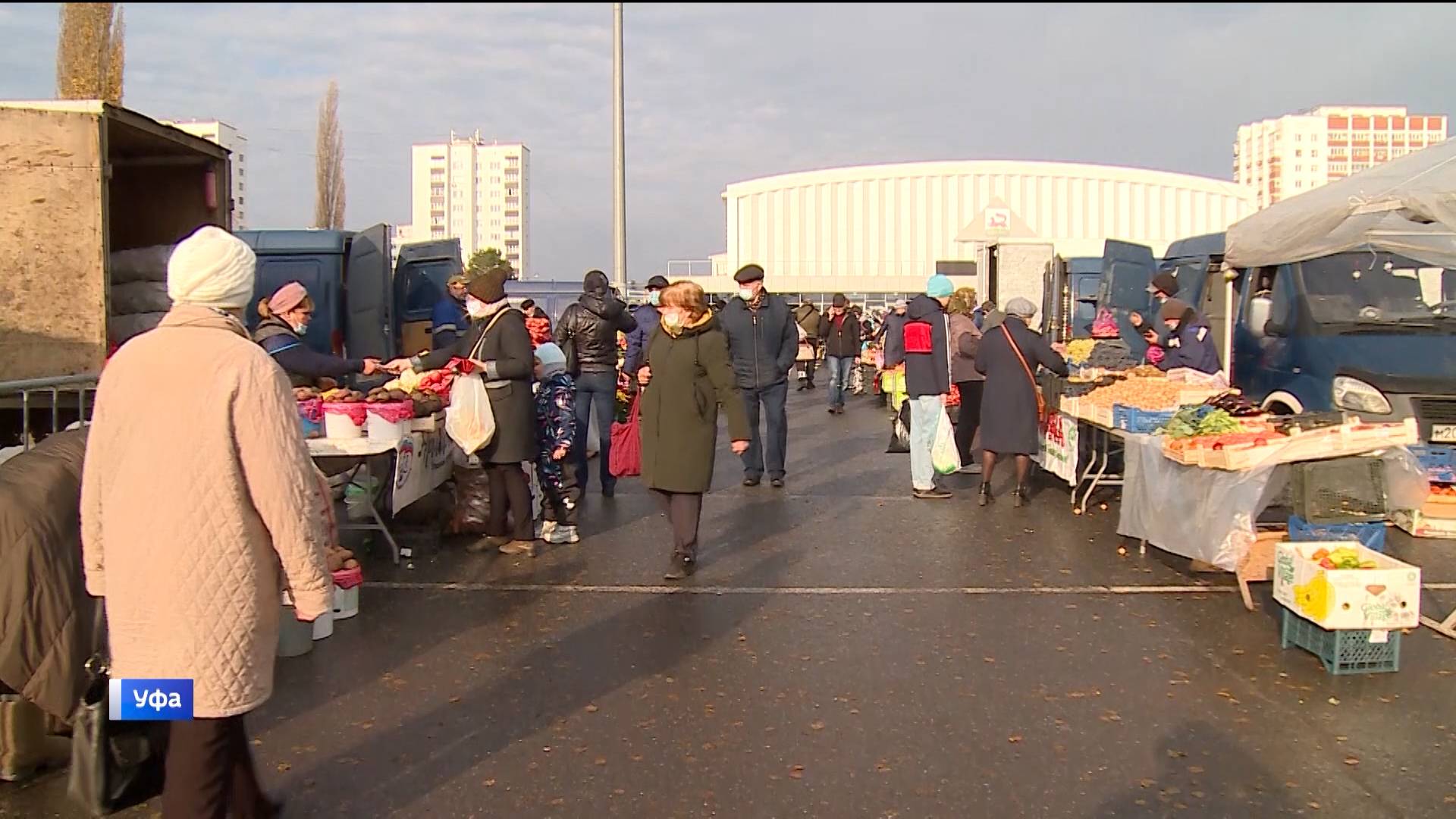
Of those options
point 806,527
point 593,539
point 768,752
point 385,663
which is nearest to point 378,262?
point 593,539

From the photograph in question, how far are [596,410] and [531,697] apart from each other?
4797 millimetres

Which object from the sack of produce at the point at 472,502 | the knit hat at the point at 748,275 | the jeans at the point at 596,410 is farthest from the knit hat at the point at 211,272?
the knit hat at the point at 748,275

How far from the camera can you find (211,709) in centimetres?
292

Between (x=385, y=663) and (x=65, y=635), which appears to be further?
(x=385, y=663)

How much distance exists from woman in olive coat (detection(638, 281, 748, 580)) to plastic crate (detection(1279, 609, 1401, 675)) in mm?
3276

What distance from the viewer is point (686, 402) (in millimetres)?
6738

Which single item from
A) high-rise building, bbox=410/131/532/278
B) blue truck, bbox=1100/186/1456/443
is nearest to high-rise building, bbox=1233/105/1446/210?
high-rise building, bbox=410/131/532/278

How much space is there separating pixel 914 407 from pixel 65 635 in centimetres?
727

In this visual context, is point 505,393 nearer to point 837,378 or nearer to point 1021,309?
point 1021,309

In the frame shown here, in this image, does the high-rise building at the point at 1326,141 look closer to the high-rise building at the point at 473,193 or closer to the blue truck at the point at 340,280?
the high-rise building at the point at 473,193

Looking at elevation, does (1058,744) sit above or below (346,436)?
below

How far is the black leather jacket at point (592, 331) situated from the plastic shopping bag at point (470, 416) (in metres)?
2.13

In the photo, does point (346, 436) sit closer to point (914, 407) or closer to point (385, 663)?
point (385, 663)
